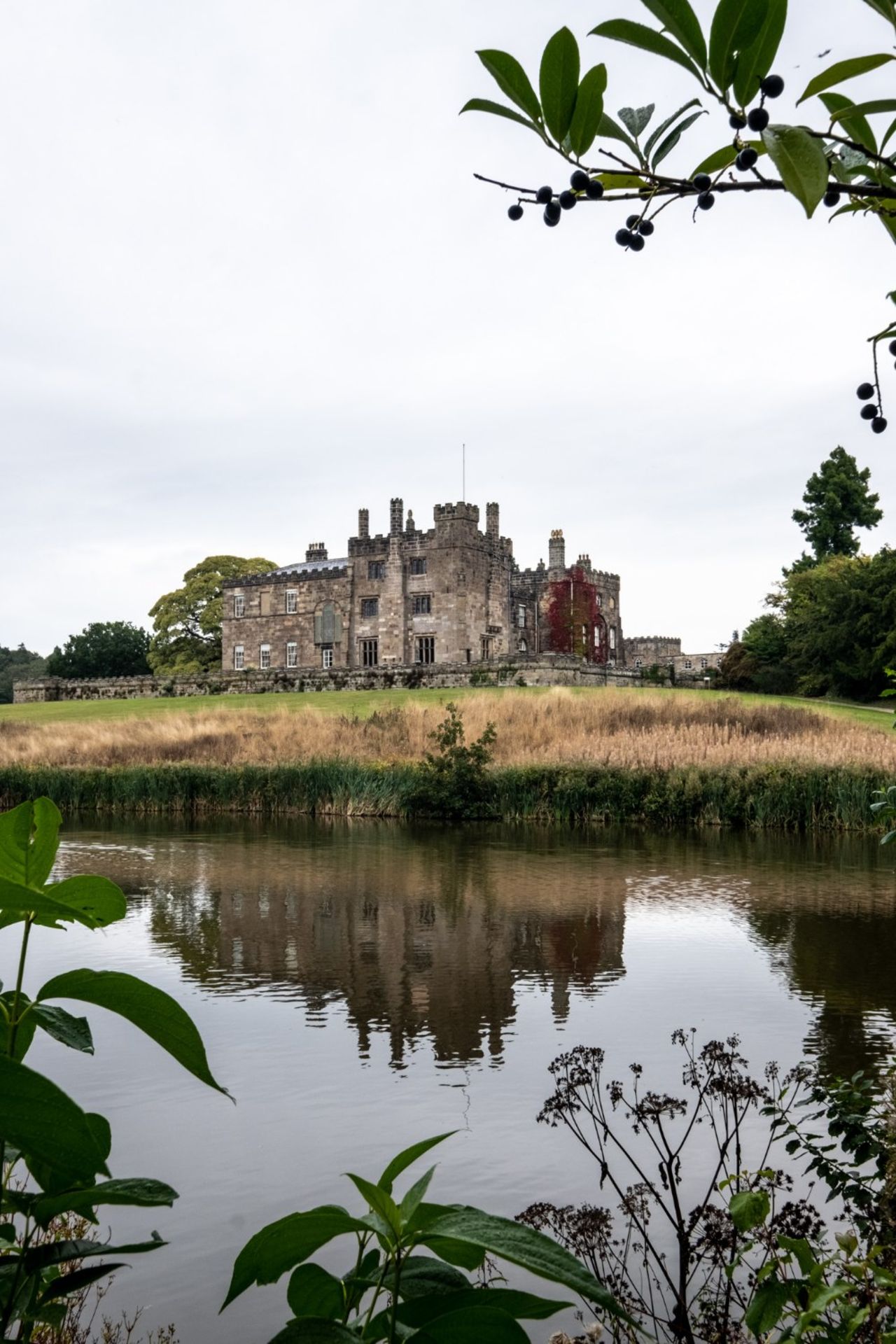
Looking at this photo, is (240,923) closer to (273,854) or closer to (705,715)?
(273,854)

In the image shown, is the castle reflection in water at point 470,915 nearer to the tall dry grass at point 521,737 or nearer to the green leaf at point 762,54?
the tall dry grass at point 521,737

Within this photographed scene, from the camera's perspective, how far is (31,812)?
45.2 inches

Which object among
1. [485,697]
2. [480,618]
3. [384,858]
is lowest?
[384,858]

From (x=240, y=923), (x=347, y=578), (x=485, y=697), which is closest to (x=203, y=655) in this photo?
(x=347, y=578)

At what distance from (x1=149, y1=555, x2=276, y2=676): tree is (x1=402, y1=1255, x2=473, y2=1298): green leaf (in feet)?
220

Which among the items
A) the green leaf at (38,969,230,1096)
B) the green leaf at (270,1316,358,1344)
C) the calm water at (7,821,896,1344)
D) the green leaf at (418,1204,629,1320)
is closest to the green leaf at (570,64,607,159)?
the green leaf at (38,969,230,1096)

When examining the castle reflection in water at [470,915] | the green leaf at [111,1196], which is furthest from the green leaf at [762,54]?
the castle reflection in water at [470,915]

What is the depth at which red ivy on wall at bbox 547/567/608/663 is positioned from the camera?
61.5 metres

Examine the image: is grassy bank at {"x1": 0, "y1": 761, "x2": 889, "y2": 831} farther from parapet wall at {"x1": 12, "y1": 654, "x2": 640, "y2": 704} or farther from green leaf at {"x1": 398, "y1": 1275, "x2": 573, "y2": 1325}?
A: parapet wall at {"x1": 12, "y1": 654, "x2": 640, "y2": 704}

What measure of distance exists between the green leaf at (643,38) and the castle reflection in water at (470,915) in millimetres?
5433

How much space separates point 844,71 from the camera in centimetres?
162

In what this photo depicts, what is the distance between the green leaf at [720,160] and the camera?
180cm

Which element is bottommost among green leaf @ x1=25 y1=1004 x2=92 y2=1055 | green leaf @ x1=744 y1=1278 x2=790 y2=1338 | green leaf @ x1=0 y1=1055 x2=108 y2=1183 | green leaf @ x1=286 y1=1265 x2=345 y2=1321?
green leaf @ x1=744 y1=1278 x2=790 y2=1338

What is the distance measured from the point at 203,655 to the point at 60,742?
40.2 meters
